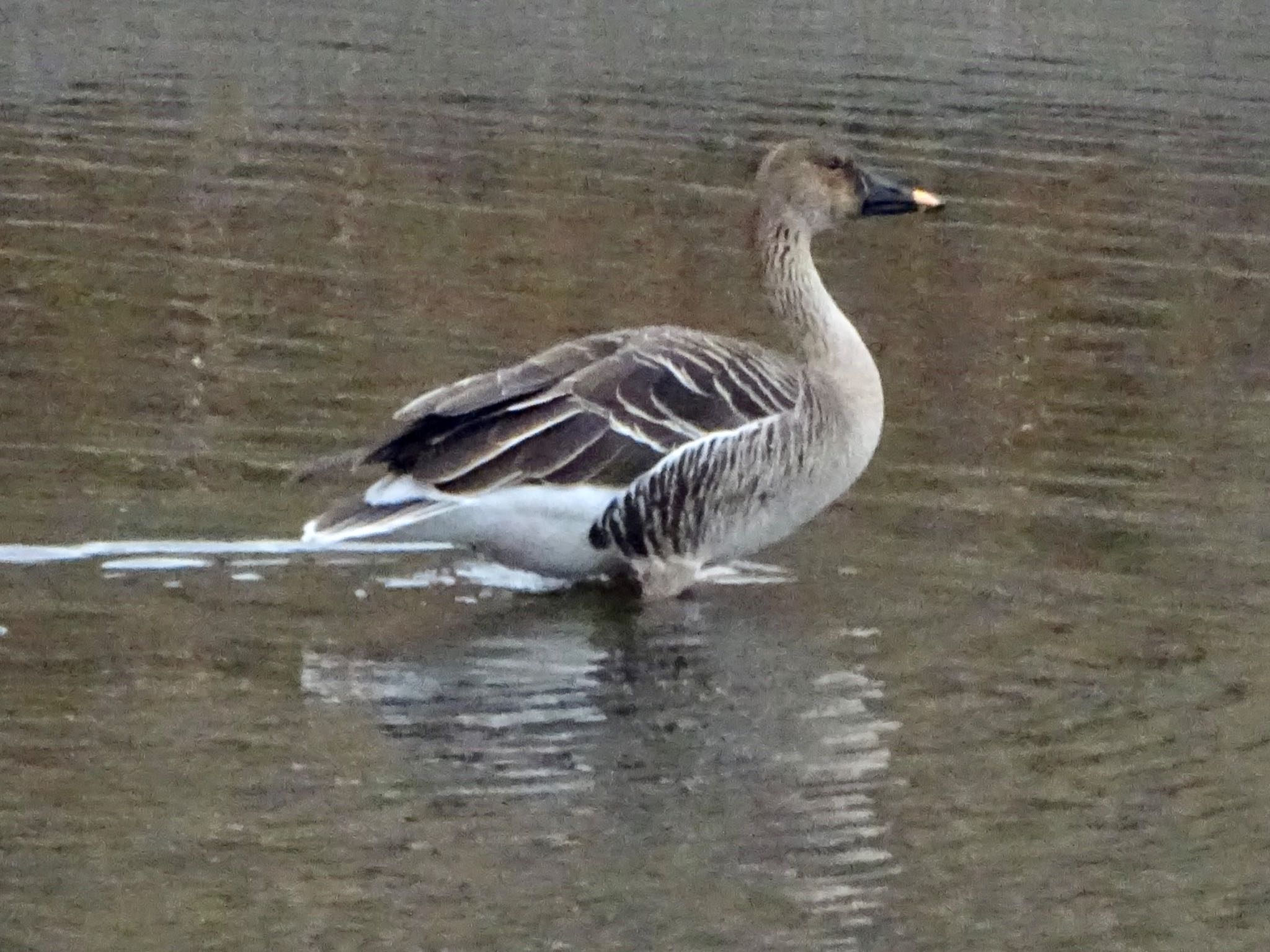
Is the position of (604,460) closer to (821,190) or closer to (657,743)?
(657,743)

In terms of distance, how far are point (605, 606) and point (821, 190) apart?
6.34 ft

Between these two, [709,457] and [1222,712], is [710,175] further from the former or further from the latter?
[1222,712]

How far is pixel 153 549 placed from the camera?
8.80 meters

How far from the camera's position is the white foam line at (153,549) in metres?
8.66

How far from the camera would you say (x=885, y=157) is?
19422 mm

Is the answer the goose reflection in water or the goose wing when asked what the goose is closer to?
the goose wing

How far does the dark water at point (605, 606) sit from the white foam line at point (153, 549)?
1.3 inches

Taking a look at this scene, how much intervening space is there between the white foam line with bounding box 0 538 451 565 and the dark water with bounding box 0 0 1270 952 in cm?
3

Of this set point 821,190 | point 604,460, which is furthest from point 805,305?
point 604,460

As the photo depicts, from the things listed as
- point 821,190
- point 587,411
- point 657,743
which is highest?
point 821,190

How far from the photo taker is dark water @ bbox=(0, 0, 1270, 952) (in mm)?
6312

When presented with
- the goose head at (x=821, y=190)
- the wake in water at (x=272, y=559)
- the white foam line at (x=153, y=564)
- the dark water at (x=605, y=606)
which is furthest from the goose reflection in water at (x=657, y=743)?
the goose head at (x=821, y=190)

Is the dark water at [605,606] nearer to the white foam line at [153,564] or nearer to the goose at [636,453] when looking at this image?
the white foam line at [153,564]

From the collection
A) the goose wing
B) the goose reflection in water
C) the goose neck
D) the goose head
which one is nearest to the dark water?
the goose reflection in water
